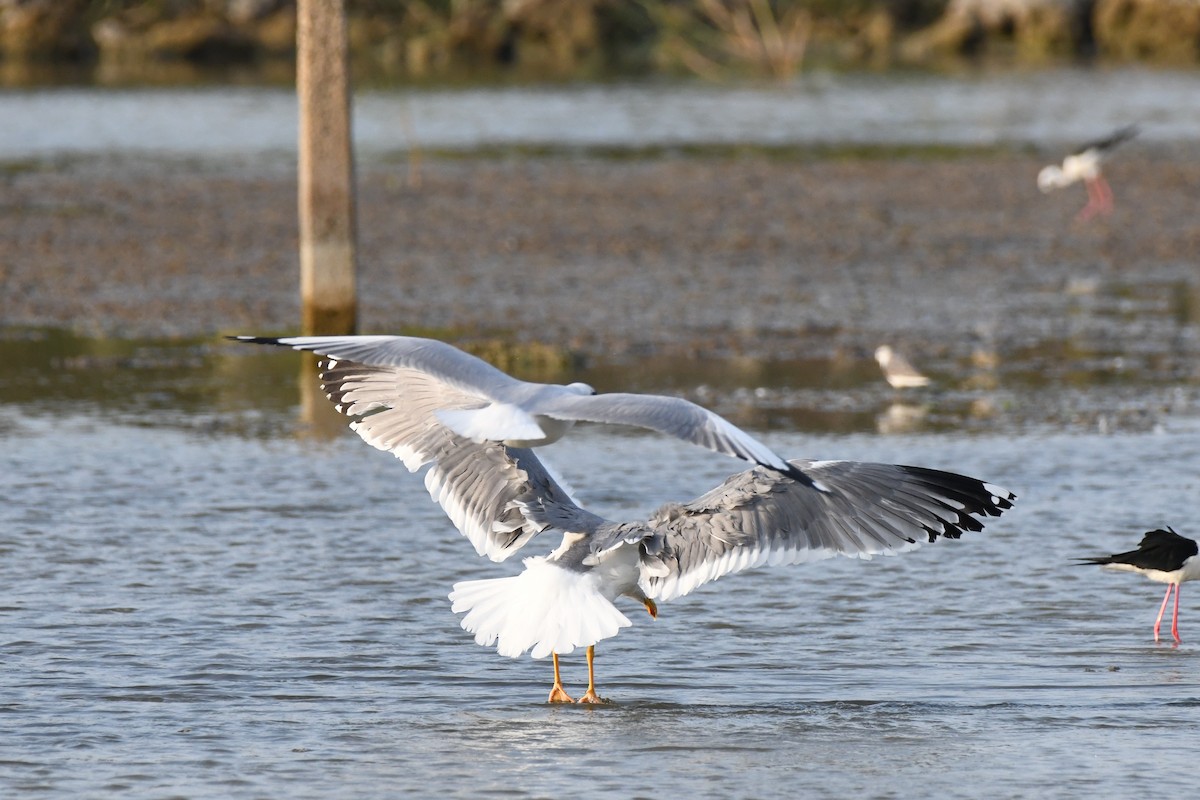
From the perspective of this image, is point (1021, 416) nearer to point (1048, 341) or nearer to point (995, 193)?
point (1048, 341)

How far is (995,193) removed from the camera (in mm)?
22750

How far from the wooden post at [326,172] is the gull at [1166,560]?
22.6ft

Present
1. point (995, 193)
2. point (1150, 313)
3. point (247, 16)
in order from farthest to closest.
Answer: point (247, 16)
point (995, 193)
point (1150, 313)

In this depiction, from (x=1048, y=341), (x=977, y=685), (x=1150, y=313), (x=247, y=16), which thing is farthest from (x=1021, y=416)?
(x=247, y=16)

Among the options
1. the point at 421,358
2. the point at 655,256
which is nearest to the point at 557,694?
the point at 421,358

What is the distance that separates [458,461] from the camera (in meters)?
7.52

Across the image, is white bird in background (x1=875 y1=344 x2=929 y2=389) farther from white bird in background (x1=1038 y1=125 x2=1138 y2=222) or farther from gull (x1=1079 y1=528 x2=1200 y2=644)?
white bird in background (x1=1038 y1=125 x2=1138 y2=222)

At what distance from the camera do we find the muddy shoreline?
1501 cm

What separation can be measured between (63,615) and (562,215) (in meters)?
13.4

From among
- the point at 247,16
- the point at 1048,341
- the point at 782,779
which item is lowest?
the point at 782,779

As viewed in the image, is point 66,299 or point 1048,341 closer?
point 1048,341

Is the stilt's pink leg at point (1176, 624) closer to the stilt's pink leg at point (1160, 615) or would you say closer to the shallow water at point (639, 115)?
the stilt's pink leg at point (1160, 615)

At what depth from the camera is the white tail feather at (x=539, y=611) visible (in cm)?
645

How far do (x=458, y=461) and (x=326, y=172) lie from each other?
620 centimetres
